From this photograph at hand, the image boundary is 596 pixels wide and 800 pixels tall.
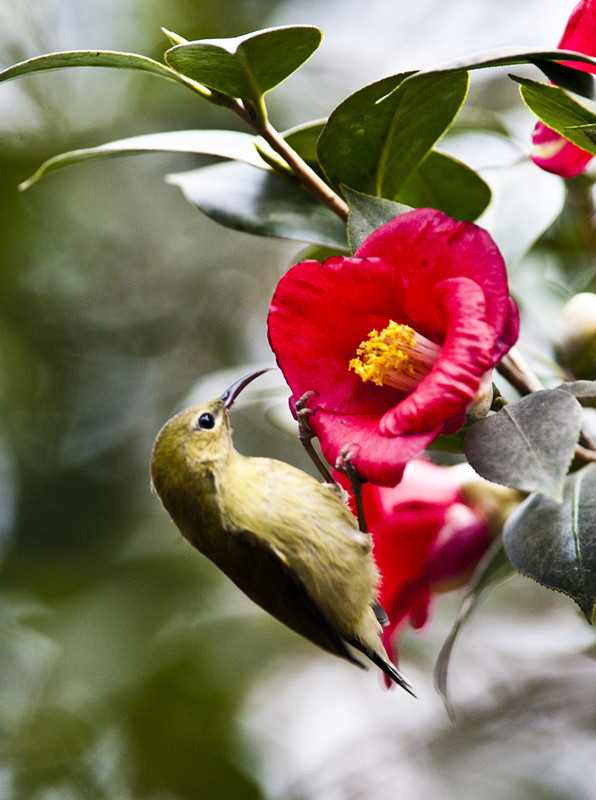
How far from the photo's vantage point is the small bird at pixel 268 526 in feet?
4.46

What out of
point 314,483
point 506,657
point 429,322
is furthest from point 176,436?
point 506,657

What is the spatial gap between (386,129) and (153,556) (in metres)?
2.23

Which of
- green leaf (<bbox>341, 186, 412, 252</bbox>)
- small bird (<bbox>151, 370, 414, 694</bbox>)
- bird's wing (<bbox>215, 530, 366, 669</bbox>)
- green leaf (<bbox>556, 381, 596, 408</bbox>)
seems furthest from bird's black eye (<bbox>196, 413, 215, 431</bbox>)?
green leaf (<bbox>556, 381, 596, 408</bbox>)

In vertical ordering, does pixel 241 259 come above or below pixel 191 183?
below

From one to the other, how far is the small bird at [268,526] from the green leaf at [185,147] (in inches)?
15.5

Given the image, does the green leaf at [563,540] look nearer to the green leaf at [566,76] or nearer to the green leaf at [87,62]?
the green leaf at [566,76]

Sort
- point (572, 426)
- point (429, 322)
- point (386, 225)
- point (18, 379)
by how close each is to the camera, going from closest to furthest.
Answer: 1. point (572, 426)
2. point (386, 225)
3. point (429, 322)
4. point (18, 379)

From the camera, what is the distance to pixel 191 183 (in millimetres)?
1227

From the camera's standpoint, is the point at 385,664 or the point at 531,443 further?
the point at 385,664

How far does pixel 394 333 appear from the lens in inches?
39.0

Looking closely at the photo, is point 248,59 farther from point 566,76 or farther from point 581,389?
point 581,389

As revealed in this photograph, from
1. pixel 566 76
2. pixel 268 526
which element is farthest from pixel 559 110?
pixel 268 526

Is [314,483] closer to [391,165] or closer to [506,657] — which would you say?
[391,165]

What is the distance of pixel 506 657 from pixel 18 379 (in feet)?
6.80
